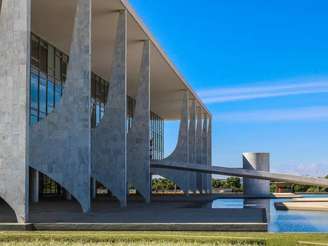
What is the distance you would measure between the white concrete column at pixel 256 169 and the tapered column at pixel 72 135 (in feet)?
114

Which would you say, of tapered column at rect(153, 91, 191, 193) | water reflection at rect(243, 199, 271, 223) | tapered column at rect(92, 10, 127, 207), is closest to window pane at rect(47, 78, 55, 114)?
tapered column at rect(92, 10, 127, 207)

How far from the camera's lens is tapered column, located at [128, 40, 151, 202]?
29594 millimetres

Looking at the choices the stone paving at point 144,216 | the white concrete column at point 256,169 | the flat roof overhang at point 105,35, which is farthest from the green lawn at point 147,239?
the white concrete column at point 256,169

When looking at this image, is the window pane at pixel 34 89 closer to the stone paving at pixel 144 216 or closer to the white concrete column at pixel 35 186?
the white concrete column at pixel 35 186

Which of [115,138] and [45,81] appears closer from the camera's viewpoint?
[115,138]

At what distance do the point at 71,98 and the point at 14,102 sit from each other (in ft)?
11.4

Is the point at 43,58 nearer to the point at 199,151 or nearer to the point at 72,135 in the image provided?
the point at 72,135

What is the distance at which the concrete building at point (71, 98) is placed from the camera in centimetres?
1586

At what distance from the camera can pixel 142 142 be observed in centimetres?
3014

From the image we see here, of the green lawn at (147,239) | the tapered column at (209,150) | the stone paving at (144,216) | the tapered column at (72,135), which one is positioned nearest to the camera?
the green lawn at (147,239)

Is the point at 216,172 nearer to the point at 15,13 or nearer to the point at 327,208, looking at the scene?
the point at 327,208

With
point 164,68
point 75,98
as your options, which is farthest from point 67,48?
point 75,98

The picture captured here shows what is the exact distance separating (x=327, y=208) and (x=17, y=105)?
558 inches

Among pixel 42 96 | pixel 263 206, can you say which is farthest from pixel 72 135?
pixel 263 206
